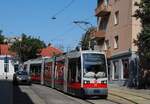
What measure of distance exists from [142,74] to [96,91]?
18.2m

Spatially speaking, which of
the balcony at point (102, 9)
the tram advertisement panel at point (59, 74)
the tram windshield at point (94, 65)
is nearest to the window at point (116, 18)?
the balcony at point (102, 9)

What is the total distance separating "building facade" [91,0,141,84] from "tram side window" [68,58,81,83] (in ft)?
43.2

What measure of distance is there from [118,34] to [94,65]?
75.9ft

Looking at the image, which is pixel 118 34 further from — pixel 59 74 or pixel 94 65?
pixel 94 65

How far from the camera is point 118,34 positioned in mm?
52406

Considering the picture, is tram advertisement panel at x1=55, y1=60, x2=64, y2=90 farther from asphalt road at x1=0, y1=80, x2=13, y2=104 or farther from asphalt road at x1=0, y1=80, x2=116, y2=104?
asphalt road at x1=0, y1=80, x2=13, y2=104

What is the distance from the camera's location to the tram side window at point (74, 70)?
1177 inches

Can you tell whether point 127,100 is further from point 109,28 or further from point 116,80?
point 109,28

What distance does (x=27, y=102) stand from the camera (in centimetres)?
2594

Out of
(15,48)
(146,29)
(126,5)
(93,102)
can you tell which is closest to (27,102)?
(93,102)

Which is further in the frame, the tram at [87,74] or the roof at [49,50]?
the roof at [49,50]

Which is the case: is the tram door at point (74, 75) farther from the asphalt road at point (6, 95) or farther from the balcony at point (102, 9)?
the balcony at point (102, 9)

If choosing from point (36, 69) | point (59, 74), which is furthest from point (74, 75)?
point (36, 69)

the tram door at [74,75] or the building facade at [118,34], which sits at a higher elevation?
the building facade at [118,34]
